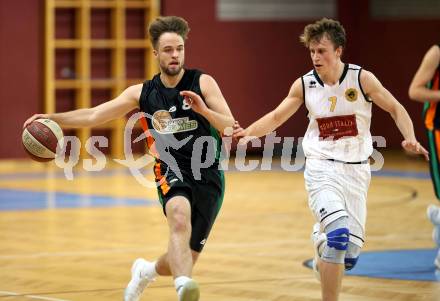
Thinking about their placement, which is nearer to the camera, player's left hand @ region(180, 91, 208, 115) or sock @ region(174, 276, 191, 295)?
sock @ region(174, 276, 191, 295)

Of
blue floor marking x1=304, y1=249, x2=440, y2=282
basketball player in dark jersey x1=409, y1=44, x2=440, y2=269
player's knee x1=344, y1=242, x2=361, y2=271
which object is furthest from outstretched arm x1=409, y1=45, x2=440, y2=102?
player's knee x1=344, y1=242, x2=361, y2=271

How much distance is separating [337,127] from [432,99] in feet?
6.20

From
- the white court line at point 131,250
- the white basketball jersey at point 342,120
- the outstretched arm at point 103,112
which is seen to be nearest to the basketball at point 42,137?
the outstretched arm at point 103,112

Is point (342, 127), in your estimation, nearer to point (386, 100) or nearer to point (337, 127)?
point (337, 127)

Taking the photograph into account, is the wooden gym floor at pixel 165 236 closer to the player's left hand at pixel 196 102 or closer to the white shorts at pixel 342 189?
the white shorts at pixel 342 189

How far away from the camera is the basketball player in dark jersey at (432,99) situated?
800 centimetres

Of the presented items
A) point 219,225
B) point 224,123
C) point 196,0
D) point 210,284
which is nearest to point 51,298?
point 210,284

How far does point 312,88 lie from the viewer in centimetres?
640

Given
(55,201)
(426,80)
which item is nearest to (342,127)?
(426,80)

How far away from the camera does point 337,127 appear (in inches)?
249

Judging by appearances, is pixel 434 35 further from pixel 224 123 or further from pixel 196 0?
pixel 224 123

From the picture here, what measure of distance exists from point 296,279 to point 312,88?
71.8 inches

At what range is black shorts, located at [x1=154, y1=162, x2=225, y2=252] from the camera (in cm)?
619

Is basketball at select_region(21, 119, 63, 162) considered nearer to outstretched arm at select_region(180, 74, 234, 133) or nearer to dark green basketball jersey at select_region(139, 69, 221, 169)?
dark green basketball jersey at select_region(139, 69, 221, 169)
